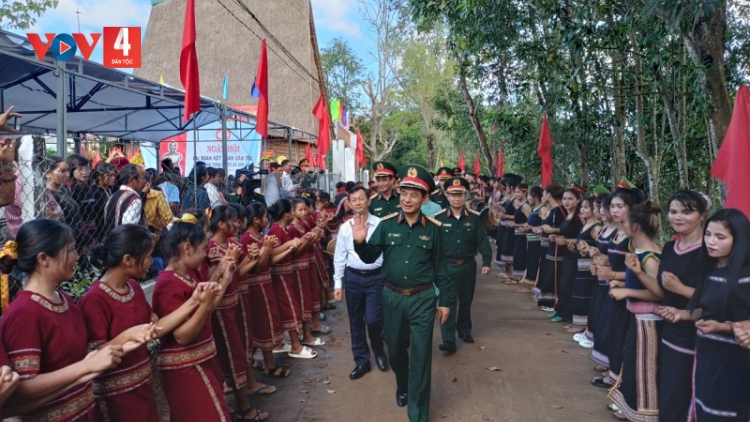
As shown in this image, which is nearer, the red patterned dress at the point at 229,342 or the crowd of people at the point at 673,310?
the crowd of people at the point at 673,310

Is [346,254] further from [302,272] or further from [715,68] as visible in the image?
[715,68]

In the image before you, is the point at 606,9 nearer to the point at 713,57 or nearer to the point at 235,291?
the point at 713,57

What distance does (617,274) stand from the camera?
4.65 meters

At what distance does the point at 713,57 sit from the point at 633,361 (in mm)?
3172

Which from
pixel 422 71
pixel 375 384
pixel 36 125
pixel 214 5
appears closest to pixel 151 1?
pixel 214 5

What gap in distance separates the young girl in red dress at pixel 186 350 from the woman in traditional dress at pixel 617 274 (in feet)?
10.0

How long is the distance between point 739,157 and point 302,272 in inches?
166

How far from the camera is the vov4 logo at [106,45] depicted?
634 centimetres

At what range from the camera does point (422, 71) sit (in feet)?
103

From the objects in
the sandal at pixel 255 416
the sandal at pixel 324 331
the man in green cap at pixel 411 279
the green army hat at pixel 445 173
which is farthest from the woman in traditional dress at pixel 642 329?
the green army hat at pixel 445 173

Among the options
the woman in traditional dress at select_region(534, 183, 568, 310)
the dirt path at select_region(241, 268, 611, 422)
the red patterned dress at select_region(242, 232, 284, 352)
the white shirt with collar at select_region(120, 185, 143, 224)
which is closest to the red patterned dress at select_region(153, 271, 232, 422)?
the dirt path at select_region(241, 268, 611, 422)

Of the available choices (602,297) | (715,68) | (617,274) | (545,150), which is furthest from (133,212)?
(545,150)

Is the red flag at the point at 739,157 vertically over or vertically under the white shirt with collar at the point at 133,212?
over

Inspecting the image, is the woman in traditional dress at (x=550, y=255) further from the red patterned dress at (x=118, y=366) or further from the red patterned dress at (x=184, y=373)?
the red patterned dress at (x=118, y=366)
